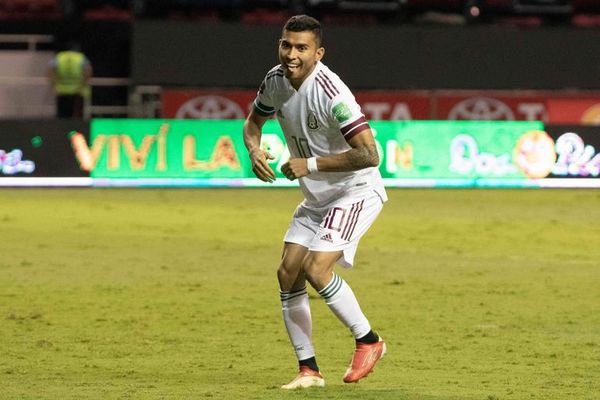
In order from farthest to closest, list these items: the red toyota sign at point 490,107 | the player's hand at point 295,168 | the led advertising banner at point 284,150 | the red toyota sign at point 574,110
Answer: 1. the red toyota sign at point 574,110
2. the red toyota sign at point 490,107
3. the led advertising banner at point 284,150
4. the player's hand at point 295,168

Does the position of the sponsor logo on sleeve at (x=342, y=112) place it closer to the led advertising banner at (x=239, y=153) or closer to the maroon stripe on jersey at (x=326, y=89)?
the maroon stripe on jersey at (x=326, y=89)

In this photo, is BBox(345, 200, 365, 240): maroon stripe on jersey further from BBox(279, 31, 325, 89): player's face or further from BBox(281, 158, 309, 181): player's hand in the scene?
BBox(279, 31, 325, 89): player's face

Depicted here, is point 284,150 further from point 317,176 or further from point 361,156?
point 361,156

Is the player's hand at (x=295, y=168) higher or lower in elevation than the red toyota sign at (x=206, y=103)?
higher

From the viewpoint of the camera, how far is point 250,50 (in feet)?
85.3

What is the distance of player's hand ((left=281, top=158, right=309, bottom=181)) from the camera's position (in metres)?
7.14

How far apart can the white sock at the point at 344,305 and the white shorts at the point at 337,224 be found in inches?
6.0

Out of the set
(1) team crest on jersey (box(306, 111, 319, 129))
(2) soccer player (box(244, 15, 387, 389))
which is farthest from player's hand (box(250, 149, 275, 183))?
(1) team crest on jersey (box(306, 111, 319, 129))

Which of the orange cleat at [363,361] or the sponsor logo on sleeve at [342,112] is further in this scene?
the orange cleat at [363,361]

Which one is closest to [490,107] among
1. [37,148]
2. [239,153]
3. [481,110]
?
[481,110]

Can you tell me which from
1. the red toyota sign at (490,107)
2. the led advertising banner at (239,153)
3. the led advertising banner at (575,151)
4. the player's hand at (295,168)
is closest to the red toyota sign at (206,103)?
the led advertising banner at (239,153)

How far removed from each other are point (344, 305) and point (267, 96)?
1.23m

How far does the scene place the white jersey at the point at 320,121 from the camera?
7230mm

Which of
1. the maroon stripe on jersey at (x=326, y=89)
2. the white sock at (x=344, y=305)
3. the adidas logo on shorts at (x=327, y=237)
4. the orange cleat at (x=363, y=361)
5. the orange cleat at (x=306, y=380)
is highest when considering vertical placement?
the maroon stripe on jersey at (x=326, y=89)
